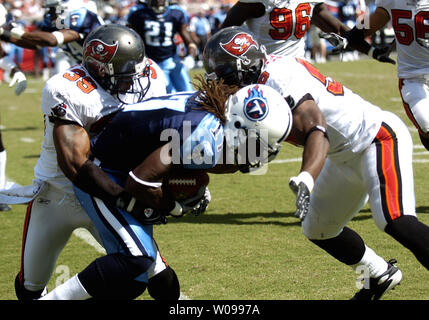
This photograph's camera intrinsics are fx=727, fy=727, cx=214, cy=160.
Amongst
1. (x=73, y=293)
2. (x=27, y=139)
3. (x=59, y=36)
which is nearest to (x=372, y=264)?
(x=73, y=293)

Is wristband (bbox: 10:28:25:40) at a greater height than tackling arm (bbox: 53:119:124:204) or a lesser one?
lesser

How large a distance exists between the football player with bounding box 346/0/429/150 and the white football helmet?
2.24 m

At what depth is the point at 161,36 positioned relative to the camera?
8500 millimetres

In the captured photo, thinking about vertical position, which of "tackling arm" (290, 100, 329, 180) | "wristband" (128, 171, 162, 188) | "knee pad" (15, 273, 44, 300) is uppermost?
"tackling arm" (290, 100, 329, 180)

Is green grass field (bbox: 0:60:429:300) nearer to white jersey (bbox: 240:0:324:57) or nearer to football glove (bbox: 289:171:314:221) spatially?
Answer: football glove (bbox: 289:171:314:221)

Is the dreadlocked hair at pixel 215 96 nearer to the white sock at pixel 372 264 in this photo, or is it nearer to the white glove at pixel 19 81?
the white sock at pixel 372 264

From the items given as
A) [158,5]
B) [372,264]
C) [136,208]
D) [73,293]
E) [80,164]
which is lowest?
[158,5]

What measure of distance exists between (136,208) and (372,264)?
1.45 m

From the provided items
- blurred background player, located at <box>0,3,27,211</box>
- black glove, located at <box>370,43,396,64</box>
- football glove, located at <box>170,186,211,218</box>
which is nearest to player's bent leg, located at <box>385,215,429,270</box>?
football glove, located at <box>170,186,211,218</box>

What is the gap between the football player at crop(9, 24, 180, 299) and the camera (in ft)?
10.4

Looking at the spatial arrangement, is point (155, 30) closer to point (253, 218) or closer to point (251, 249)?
point (253, 218)

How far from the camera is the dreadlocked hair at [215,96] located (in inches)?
117

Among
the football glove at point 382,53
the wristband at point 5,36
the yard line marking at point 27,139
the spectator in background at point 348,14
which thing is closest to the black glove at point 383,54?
the football glove at point 382,53

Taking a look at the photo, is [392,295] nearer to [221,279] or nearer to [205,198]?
[221,279]
